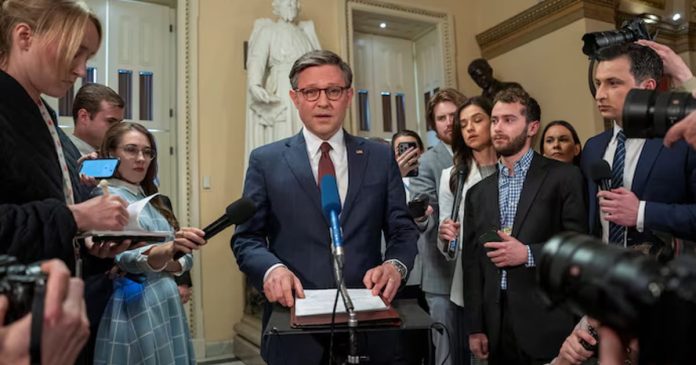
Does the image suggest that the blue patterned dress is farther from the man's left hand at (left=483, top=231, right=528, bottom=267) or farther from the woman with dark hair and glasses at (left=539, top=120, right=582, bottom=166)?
the woman with dark hair and glasses at (left=539, top=120, right=582, bottom=166)

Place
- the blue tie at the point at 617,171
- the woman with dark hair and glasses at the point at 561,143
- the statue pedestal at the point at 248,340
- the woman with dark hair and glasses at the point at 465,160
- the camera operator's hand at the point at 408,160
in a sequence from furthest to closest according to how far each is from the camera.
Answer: the statue pedestal at the point at 248,340, the woman with dark hair and glasses at the point at 561,143, the camera operator's hand at the point at 408,160, the woman with dark hair and glasses at the point at 465,160, the blue tie at the point at 617,171

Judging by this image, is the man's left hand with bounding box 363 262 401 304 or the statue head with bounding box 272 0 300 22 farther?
the statue head with bounding box 272 0 300 22

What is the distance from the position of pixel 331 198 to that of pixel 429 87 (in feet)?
15.4

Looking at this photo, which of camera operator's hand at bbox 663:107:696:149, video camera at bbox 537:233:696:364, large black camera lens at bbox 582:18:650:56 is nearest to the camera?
video camera at bbox 537:233:696:364

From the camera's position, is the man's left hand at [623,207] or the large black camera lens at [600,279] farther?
the man's left hand at [623,207]

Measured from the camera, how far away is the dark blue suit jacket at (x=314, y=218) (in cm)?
146

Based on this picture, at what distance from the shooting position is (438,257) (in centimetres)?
237

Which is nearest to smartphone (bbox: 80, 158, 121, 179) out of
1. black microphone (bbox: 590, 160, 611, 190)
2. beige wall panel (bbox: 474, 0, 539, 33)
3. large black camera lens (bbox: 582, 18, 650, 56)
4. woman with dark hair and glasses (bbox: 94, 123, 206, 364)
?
woman with dark hair and glasses (bbox: 94, 123, 206, 364)

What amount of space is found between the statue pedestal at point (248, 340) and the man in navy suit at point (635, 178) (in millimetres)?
2633

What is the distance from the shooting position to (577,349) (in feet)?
4.58

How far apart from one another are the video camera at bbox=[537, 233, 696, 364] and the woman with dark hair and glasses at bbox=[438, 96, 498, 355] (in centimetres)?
160

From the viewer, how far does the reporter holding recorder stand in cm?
100

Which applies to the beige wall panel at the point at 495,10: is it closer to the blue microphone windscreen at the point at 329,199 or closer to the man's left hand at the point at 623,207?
the man's left hand at the point at 623,207

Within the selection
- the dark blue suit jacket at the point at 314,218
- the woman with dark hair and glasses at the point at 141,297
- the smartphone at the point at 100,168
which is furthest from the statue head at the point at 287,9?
the smartphone at the point at 100,168
